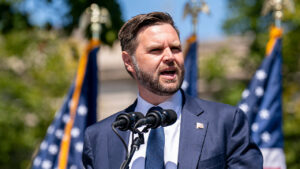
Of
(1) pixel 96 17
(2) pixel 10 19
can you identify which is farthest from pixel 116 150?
(2) pixel 10 19

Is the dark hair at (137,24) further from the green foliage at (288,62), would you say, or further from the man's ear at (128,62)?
the green foliage at (288,62)

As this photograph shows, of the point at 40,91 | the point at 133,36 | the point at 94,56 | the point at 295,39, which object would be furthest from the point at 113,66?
the point at 133,36

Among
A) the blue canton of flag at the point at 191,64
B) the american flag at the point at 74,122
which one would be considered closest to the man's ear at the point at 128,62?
the blue canton of flag at the point at 191,64

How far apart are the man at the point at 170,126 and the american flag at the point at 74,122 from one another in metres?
3.07

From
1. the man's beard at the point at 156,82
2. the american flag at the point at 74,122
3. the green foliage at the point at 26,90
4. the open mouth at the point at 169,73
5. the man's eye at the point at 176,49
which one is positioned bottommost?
the green foliage at the point at 26,90

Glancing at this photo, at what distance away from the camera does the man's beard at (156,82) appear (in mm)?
3520

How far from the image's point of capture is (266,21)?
72.2 feet

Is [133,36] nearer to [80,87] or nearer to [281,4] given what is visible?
[80,87]

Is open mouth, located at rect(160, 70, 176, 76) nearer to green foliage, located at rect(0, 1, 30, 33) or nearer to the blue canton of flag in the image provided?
the blue canton of flag

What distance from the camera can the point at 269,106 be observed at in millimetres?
6672

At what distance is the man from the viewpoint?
3.38 metres

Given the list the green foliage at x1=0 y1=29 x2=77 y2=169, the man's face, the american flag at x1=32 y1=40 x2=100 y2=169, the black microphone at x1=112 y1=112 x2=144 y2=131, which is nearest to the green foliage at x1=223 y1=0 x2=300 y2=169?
the green foliage at x1=0 y1=29 x2=77 y2=169

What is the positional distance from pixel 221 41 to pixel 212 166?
1237 inches

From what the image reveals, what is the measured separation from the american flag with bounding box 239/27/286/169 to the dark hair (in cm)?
306
